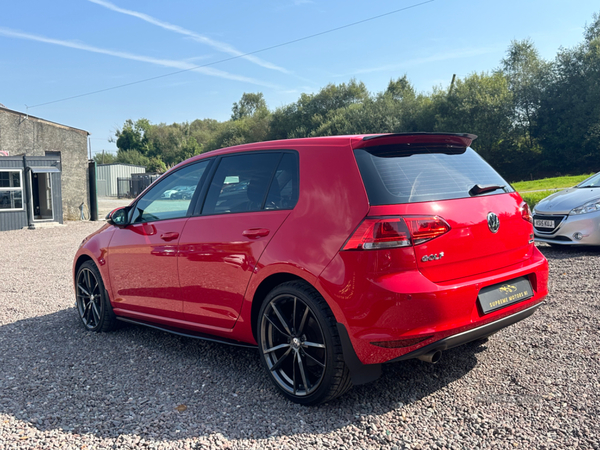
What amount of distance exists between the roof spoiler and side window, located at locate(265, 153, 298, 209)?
1.65 feet

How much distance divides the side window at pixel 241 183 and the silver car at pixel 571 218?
640 centimetres

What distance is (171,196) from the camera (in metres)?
4.39

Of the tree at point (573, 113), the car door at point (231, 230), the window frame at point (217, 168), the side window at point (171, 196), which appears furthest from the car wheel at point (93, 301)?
the tree at point (573, 113)

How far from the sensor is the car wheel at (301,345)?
10.0 feet

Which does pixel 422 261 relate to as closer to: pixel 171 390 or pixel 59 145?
pixel 171 390

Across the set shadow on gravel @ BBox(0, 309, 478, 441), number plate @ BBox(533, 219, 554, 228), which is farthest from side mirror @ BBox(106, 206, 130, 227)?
number plate @ BBox(533, 219, 554, 228)

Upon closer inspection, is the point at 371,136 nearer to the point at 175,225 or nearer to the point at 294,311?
the point at 294,311

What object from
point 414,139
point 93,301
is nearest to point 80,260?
point 93,301

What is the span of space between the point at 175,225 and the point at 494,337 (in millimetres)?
2909

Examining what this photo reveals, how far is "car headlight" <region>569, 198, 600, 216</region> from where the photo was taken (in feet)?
26.5

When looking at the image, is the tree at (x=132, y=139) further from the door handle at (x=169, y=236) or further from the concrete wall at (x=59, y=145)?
the door handle at (x=169, y=236)

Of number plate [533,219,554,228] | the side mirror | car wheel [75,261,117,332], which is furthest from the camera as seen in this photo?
number plate [533,219,554,228]

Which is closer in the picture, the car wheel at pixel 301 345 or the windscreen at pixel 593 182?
the car wheel at pixel 301 345

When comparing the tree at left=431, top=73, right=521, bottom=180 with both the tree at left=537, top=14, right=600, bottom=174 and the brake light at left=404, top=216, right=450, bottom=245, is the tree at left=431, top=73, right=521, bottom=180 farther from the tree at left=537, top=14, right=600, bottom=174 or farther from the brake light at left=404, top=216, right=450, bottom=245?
the brake light at left=404, top=216, right=450, bottom=245
